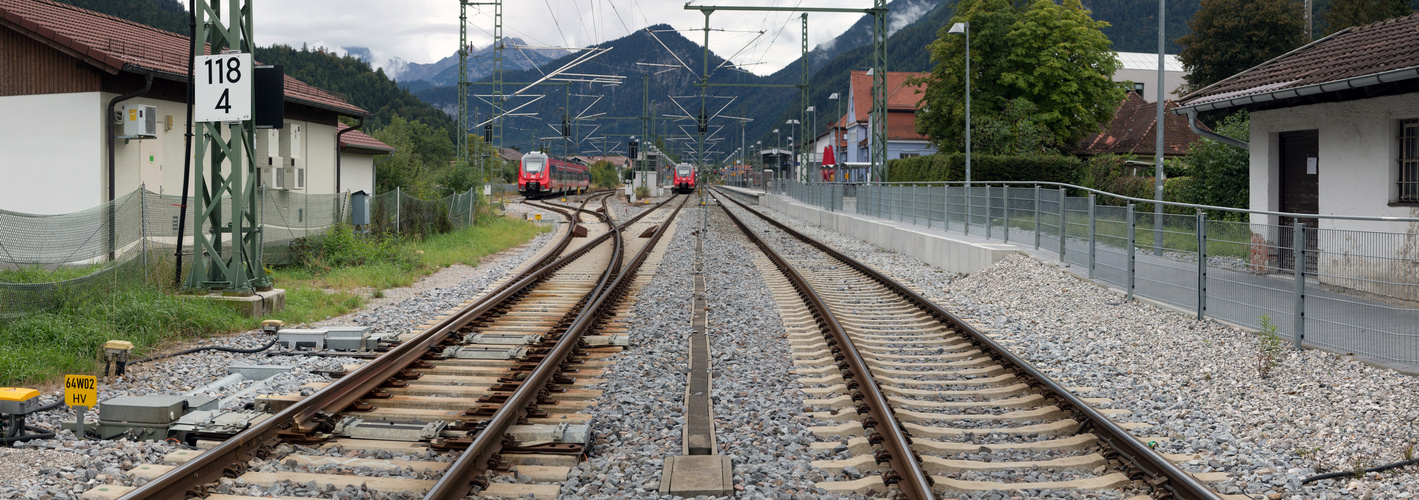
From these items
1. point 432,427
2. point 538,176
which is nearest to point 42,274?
point 432,427

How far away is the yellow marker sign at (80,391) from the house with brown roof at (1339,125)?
11.0 m

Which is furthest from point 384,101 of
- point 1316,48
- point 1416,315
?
point 1416,315

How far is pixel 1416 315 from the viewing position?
7.62 metres

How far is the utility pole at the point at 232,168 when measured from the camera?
36.7 ft

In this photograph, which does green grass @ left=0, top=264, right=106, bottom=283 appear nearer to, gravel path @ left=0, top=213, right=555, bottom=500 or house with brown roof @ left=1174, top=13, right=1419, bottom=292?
gravel path @ left=0, top=213, right=555, bottom=500

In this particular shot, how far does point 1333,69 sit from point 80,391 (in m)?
14.5

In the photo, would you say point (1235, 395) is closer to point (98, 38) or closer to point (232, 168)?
point (232, 168)

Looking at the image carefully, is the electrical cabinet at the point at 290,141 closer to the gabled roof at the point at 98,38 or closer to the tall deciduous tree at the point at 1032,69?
the gabled roof at the point at 98,38

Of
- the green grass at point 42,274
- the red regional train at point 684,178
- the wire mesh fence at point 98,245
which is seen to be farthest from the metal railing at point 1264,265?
the red regional train at point 684,178

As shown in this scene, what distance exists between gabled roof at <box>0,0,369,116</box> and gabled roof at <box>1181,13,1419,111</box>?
16102mm

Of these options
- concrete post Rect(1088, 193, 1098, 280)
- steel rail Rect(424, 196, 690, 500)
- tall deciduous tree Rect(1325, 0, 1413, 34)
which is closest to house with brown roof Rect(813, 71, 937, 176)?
tall deciduous tree Rect(1325, 0, 1413, 34)

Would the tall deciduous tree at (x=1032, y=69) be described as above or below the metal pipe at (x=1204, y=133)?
above

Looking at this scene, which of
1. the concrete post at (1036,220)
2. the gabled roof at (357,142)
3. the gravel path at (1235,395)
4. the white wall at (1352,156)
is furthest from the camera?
the gabled roof at (357,142)

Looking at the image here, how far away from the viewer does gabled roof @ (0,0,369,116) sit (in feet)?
48.3
